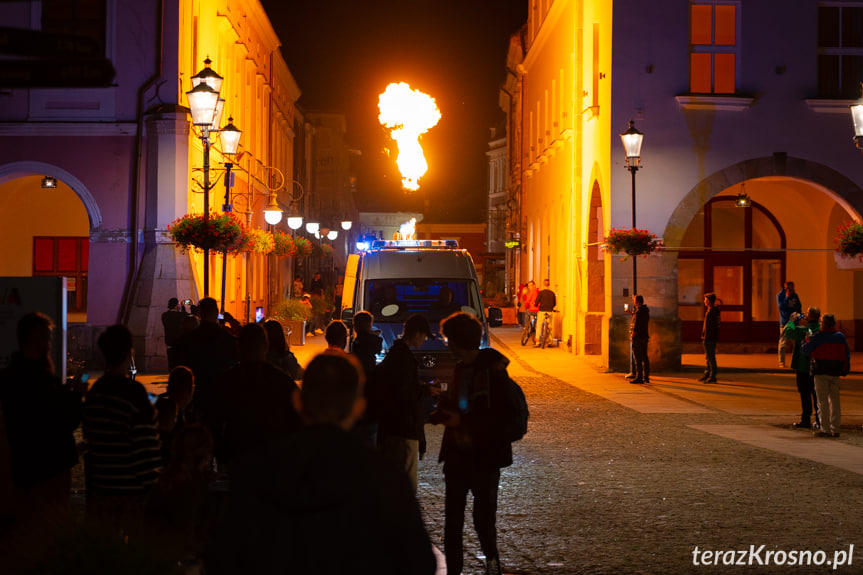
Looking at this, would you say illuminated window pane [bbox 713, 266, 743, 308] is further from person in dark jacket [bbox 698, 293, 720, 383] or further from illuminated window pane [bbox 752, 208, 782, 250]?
person in dark jacket [bbox 698, 293, 720, 383]

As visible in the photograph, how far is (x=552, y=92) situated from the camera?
32.0m

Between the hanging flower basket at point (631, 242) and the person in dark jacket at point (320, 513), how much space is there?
1806 cm

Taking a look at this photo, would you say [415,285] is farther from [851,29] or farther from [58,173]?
[851,29]

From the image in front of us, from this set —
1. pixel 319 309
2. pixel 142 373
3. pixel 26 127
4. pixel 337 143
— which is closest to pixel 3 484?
pixel 142 373

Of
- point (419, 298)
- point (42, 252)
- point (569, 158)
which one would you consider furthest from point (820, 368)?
point (42, 252)

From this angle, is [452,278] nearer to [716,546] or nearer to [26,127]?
[716,546]

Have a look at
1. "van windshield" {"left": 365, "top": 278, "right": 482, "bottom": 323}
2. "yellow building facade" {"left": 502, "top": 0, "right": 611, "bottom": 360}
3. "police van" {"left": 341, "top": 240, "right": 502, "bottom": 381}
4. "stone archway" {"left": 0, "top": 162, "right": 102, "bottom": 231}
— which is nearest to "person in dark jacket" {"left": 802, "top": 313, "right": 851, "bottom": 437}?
"police van" {"left": 341, "top": 240, "right": 502, "bottom": 381}

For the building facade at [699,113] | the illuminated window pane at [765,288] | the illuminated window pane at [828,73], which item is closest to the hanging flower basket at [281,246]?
the building facade at [699,113]

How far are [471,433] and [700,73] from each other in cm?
1805

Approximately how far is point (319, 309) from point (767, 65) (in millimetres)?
17180

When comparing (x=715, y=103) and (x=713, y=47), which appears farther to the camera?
(x=713, y=47)

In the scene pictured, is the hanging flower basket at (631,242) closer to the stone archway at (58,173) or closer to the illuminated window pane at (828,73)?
the illuminated window pane at (828,73)

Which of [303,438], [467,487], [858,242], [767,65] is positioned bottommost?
[467,487]

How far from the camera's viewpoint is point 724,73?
2208 centimetres
